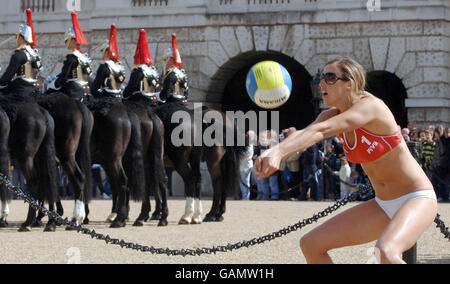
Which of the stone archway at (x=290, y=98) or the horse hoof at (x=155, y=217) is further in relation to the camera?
the stone archway at (x=290, y=98)

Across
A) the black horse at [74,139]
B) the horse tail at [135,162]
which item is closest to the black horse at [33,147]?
the black horse at [74,139]

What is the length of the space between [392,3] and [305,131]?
15.8 meters

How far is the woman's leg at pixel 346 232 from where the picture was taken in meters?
5.07

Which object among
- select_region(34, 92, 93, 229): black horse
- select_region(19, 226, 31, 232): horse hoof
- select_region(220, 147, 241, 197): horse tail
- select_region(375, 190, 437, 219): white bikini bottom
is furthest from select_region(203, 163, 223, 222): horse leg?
select_region(375, 190, 437, 219): white bikini bottom

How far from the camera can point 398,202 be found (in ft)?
16.3

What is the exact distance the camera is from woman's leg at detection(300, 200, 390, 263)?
5074 millimetres

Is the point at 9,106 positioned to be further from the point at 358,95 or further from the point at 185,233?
the point at 358,95

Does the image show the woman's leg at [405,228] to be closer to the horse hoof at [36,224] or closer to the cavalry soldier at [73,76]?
the horse hoof at [36,224]

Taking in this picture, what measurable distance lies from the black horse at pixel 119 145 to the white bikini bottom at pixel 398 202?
290 inches

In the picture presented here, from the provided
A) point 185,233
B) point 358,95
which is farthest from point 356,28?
point 358,95

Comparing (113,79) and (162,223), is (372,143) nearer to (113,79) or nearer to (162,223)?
(162,223)

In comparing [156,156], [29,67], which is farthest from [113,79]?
[29,67]

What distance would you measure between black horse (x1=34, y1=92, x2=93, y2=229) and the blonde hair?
277 inches

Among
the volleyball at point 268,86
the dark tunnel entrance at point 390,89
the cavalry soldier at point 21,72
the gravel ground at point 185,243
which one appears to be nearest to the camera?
the gravel ground at point 185,243
